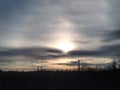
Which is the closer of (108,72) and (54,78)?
(54,78)

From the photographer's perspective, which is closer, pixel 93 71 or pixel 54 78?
pixel 54 78

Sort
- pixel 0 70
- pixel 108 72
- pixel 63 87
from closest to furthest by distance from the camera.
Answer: pixel 63 87
pixel 108 72
pixel 0 70

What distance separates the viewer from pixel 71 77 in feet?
130

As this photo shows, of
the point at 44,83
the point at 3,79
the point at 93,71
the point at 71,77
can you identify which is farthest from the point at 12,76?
the point at 93,71

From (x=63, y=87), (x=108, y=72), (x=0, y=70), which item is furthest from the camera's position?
(x=0, y=70)

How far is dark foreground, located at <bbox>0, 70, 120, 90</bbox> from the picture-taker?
124 feet

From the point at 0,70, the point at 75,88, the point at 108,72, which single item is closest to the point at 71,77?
the point at 75,88

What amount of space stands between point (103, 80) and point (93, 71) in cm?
221

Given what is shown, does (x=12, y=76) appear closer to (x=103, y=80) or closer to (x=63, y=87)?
(x=63, y=87)

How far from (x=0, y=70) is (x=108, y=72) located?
13.8m

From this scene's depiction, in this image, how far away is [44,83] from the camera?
3819cm

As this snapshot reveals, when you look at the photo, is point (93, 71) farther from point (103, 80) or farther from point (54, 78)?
point (54, 78)

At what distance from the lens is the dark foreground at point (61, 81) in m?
37.9

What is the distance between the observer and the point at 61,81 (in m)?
38.5
